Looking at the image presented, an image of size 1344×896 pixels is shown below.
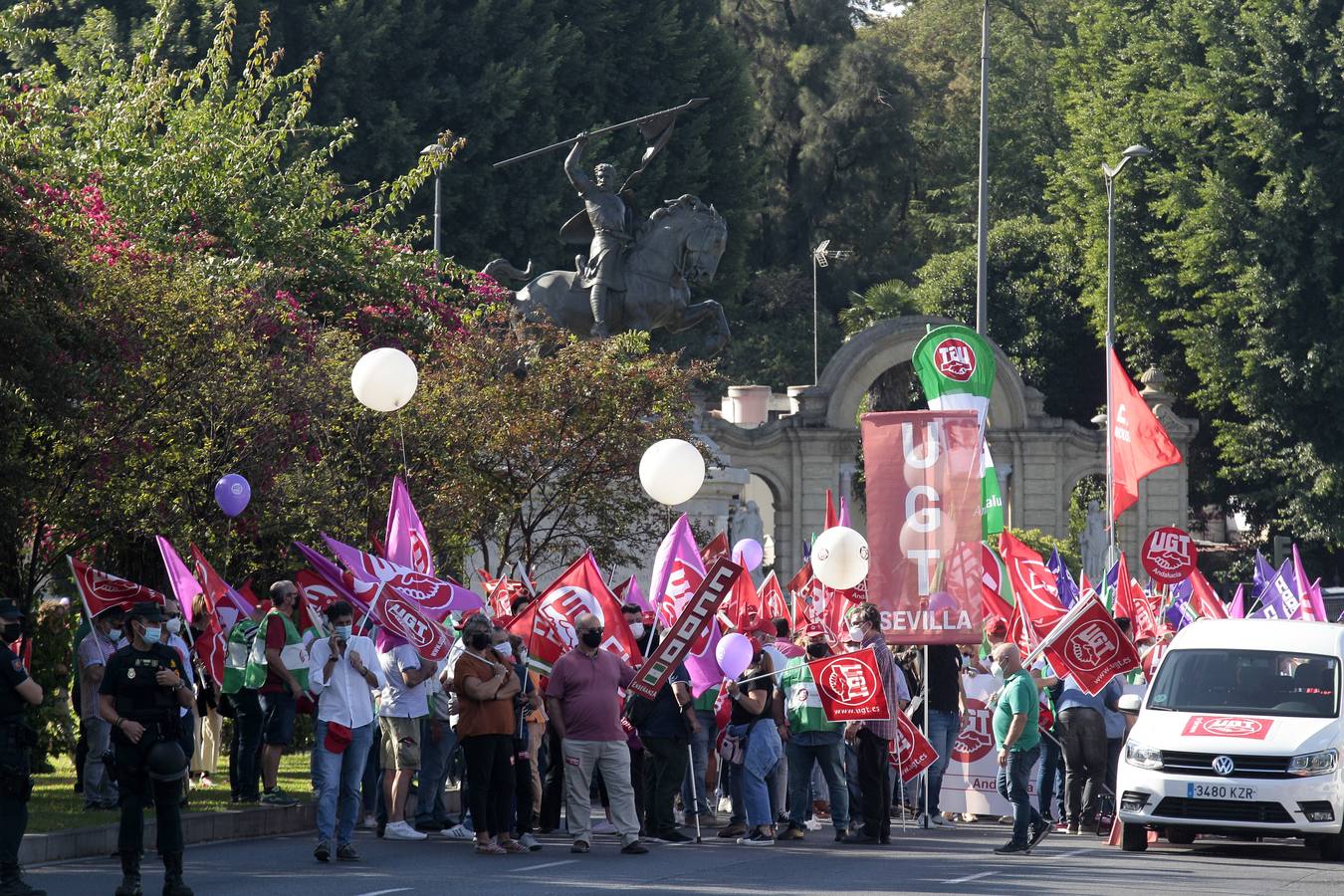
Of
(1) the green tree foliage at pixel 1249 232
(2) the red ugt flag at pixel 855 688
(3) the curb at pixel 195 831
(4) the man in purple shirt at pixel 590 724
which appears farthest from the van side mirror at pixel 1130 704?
(1) the green tree foliage at pixel 1249 232

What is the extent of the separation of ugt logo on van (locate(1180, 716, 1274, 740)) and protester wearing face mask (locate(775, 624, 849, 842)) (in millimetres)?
2495

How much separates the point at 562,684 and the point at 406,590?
1.33 metres

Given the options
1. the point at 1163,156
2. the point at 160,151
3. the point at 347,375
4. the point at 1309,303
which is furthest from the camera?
the point at 1163,156

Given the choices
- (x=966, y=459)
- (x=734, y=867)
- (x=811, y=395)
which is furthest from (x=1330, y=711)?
(x=811, y=395)

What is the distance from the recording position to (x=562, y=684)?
50.9 feet

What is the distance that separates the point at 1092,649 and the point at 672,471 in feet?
15.8

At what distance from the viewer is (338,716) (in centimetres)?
1462

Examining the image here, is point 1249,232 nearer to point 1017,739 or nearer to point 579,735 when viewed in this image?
point 1017,739

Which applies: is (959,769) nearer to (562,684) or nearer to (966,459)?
(966,459)

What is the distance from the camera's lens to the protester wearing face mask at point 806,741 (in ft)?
53.9

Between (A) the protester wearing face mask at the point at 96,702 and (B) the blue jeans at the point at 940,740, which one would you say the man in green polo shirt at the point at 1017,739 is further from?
(A) the protester wearing face mask at the point at 96,702

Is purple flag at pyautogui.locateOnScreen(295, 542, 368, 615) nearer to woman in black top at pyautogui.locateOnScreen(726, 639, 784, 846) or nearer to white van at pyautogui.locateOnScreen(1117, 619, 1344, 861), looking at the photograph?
woman in black top at pyautogui.locateOnScreen(726, 639, 784, 846)

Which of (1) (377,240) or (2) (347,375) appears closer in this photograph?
(2) (347,375)

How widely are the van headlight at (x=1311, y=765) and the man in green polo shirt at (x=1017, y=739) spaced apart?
173cm
